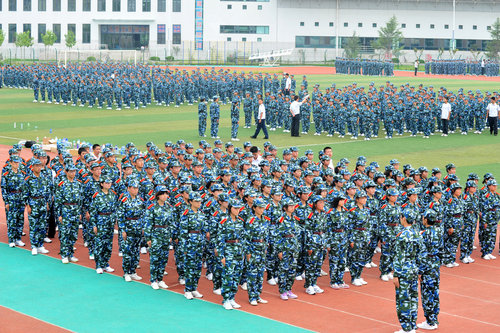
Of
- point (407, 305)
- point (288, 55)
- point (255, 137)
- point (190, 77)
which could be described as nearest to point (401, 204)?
point (407, 305)

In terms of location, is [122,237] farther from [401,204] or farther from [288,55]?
[288,55]

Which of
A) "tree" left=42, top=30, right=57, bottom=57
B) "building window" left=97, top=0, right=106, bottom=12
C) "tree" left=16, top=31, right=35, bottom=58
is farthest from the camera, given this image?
"building window" left=97, top=0, right=106, bottom=12

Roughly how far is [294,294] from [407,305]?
2.54m

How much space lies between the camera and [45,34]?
288 feet

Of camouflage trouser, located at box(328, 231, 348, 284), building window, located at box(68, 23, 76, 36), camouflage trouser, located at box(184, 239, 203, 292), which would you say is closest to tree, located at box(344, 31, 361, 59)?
building window, located at box(68, 23, 76, 36)

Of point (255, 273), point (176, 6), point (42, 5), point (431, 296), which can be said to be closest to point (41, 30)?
point (42, 5)

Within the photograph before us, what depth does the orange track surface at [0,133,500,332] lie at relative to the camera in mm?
11914

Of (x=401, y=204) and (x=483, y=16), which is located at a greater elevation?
(x=483, y=16)

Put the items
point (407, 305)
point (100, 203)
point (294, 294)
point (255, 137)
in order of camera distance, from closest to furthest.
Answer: point (407, 305) < point (294, 294) < point (100, 203) < point (255, 137)

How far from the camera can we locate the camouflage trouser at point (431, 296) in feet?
38.8

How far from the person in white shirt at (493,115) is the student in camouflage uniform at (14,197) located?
22740mm

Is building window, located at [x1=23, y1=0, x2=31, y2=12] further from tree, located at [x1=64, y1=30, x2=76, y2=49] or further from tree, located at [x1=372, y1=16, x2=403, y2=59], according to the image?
tree, located at [x1=372, y1=16, x2=403, y2=59]

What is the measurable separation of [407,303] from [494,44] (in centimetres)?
8083

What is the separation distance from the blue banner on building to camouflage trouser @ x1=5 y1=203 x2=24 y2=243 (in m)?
71.1
